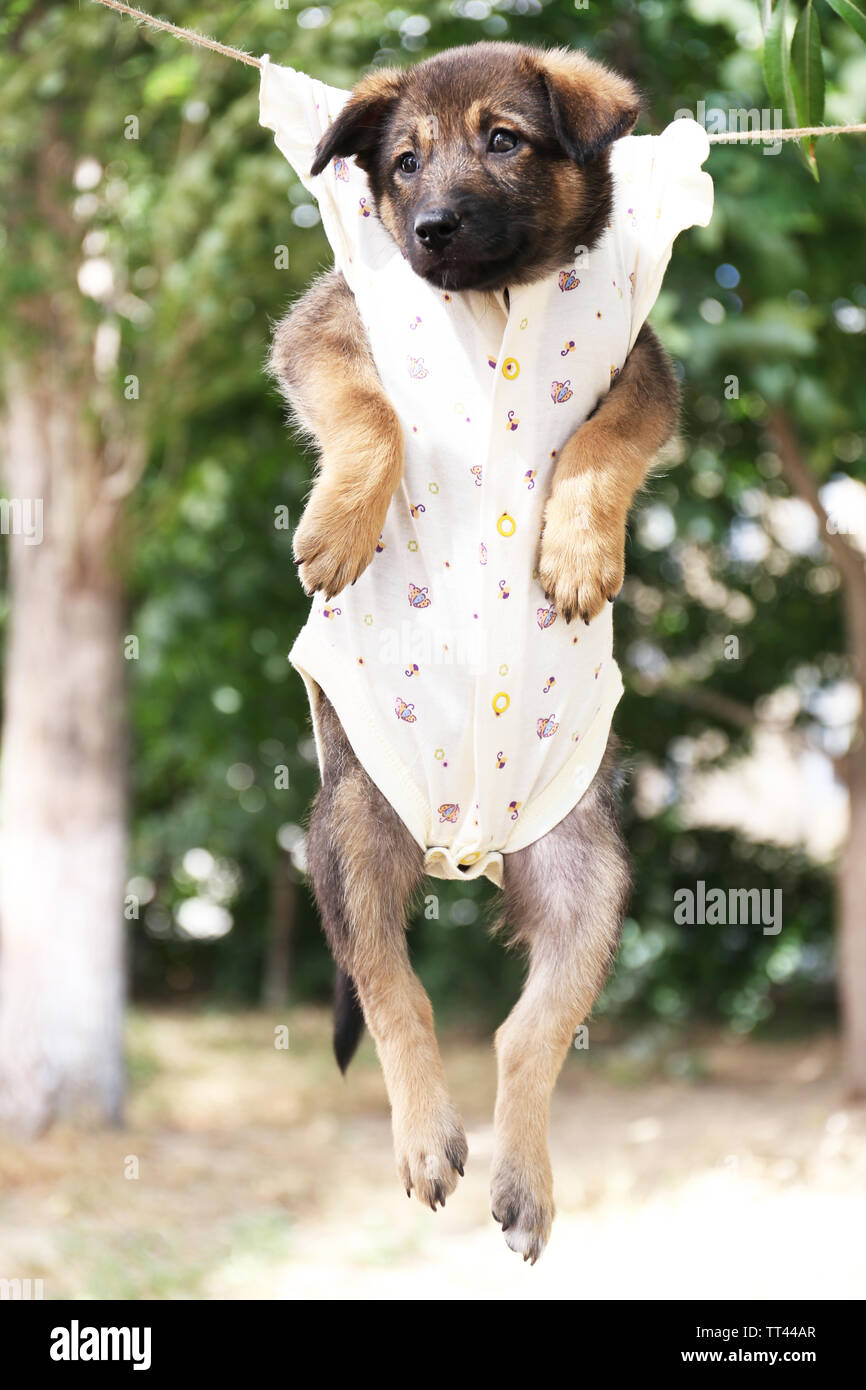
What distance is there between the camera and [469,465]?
6.95 ft

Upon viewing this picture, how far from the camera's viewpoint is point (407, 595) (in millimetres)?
2137

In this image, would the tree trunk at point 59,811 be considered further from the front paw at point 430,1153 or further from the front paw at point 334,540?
the front paw at point 430,1153

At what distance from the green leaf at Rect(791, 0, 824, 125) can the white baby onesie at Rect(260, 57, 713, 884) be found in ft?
1.43

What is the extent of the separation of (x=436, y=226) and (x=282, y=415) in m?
7.36

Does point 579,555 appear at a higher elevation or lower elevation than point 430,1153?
higher

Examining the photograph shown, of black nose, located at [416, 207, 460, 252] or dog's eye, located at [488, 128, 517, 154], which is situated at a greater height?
dog's eye, located at [488, 128, 517, 154]

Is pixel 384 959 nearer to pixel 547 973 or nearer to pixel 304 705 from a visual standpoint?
pixel 547 973

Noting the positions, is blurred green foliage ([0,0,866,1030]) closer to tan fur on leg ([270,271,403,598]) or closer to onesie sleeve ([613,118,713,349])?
onesie sleeve ([613,118,713,349])

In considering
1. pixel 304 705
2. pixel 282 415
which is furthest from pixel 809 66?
pixel 304 705

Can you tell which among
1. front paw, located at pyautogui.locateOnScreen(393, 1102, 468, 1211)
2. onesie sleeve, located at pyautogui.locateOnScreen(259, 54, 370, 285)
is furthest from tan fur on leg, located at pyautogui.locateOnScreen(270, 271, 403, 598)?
front paw, located at pyautogui.locateOnScreen(393, 1102, 468, 1211)

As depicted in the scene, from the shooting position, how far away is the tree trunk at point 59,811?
9312mm

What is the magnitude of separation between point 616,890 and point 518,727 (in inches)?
12.9

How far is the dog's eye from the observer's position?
211cm

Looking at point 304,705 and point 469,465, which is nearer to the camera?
point 469,465
